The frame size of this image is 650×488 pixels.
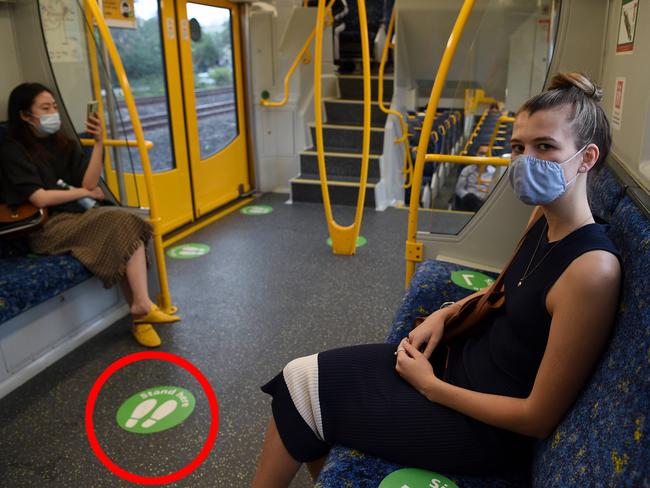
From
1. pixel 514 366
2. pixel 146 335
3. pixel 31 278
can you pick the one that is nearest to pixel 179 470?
pixel 146 335

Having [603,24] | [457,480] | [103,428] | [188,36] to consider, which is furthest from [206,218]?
[457,480]

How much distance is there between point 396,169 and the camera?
5969 mm

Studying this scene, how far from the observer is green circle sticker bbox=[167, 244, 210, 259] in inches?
166

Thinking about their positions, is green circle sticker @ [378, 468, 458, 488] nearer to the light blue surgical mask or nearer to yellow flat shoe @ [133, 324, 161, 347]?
yellow flat shoe @ [133, 324, 161, 347]

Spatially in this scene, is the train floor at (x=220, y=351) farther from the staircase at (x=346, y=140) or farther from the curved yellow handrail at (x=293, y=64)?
the curved yellow handrail at (x=293, y=64)

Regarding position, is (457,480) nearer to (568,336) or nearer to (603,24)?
(568,336)

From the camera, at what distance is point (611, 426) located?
999 millimetres

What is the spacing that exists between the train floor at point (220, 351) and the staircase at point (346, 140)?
0.89m

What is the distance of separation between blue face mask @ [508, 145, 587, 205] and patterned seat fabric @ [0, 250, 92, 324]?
216 centimetres

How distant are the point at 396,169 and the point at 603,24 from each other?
150 inches

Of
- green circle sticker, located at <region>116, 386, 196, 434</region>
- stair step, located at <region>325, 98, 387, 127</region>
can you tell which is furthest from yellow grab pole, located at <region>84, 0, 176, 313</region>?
stair step, located at <region>325, 98, 387, 127</region>

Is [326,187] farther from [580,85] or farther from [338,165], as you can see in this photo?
[580,85]

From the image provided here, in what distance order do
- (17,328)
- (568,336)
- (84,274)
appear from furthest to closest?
(84,274)
(17,328)
(568,336)

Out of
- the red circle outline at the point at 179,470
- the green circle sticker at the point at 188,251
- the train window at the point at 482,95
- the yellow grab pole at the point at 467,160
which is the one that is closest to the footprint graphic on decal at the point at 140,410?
the red circle outline at the point at 179,470
